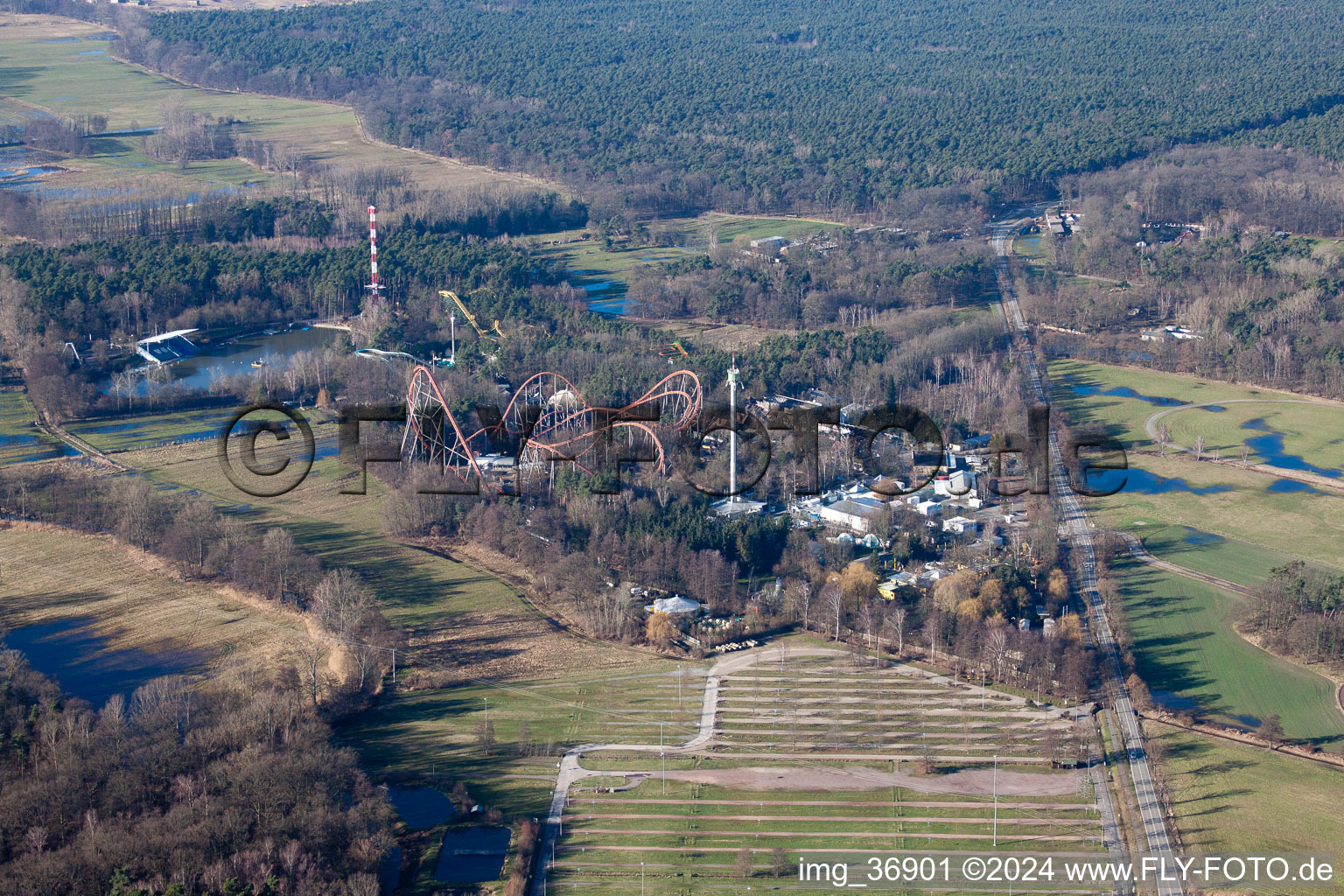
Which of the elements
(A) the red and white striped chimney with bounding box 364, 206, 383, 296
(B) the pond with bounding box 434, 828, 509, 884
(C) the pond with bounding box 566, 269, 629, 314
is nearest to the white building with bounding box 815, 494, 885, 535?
(B) the pond with bounding box 434, 828, 509, 884

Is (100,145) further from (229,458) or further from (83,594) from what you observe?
(83,594)

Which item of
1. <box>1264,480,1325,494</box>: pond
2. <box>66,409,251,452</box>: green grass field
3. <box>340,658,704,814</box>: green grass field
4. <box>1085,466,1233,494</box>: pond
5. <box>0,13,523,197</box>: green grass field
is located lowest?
<box>340,658,704,814</box>: green grass field

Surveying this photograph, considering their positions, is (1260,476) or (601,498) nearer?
(601,498)

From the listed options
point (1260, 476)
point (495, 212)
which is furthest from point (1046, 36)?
point (1260, 476)

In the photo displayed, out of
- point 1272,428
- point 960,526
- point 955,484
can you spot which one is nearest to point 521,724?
point 960,526

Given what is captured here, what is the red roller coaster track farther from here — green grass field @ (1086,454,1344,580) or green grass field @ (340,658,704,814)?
green grass field @ (1086,454,1344,580)
